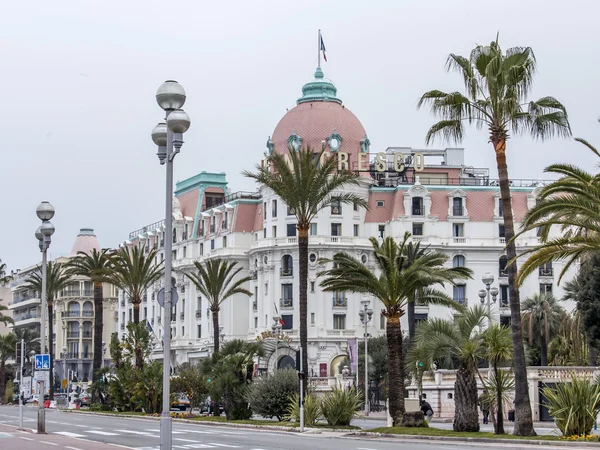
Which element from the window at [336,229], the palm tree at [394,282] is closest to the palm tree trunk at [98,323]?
the window at [336,229]

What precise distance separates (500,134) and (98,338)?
153 feet

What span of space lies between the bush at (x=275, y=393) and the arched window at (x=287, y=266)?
49.6 meters

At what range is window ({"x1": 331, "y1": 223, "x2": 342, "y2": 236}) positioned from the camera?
98.4m

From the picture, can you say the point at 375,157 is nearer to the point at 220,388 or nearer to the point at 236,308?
the point at 236,308

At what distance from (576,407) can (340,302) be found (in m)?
67.3

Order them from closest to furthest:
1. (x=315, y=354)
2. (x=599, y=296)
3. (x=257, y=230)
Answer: (x=599, y=296), (x=315, y=354), (x=257, y=230)

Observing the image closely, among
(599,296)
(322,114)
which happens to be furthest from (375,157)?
(599,296)

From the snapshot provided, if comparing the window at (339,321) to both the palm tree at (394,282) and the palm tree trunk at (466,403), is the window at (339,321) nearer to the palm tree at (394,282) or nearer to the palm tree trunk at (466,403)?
the palm tree at (394,282)

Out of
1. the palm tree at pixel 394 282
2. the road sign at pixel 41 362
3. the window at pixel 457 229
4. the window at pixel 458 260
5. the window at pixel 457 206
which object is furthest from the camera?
the window at pixel 457 229

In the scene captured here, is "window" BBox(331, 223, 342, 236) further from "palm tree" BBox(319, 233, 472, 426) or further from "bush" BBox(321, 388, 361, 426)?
"palm tree" BBox(319, 233, 472, 426)

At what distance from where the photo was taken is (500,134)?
35.9 m

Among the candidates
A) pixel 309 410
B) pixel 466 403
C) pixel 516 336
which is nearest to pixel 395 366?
pixel 309 410

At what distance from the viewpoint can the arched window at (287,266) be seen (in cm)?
9819

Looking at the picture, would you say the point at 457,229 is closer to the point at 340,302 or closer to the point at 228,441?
the point at 340,302
